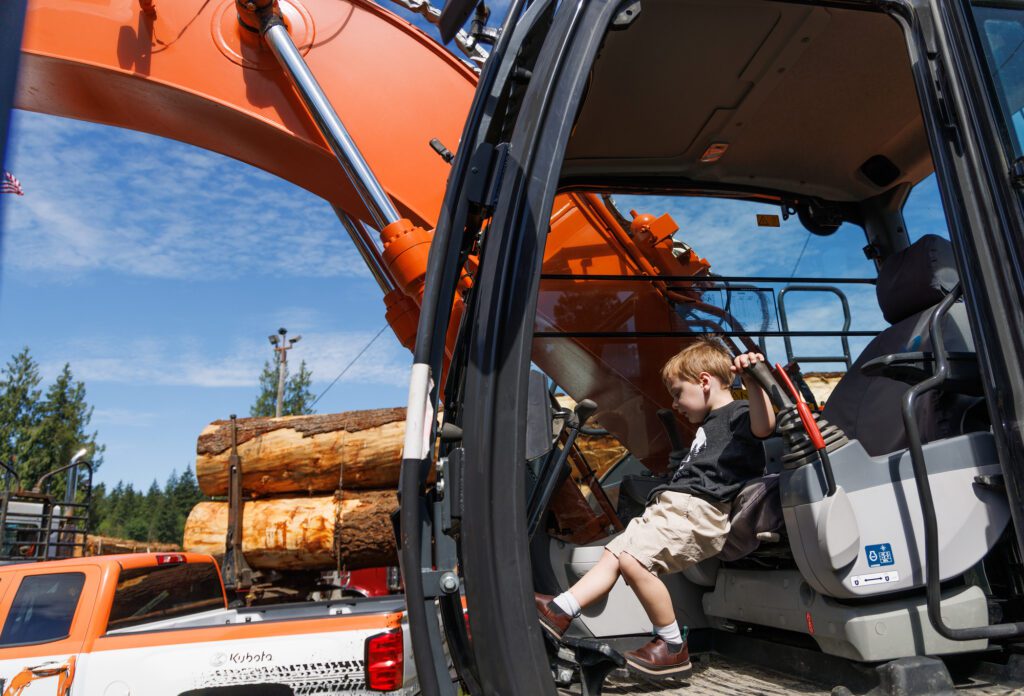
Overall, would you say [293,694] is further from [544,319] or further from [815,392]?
[815,392]

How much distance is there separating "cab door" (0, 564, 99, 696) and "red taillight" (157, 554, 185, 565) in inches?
20.8

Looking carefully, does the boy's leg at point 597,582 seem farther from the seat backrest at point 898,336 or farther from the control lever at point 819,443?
the seat backrest at point 898,336

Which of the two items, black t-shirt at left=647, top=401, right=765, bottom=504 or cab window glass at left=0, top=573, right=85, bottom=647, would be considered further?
cab window glass at left=0, top=573, right=85, bottom=647

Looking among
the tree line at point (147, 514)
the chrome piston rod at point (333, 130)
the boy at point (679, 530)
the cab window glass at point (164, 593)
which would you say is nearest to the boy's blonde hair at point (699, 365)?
the boy at point (679, 530)

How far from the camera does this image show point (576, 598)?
2111mm

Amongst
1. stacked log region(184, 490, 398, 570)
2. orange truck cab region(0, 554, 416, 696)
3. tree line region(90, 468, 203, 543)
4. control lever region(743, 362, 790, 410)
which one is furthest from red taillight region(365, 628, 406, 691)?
tree line region(90, 468, 203, 543)

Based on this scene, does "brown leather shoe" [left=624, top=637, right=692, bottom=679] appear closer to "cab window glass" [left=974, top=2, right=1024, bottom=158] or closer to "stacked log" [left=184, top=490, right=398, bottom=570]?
"cab window glass" [left=974, top=2, right=1024, bottom=158]

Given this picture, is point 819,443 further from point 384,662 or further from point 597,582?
point 384,662

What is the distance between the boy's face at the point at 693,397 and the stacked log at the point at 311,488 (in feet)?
17.3

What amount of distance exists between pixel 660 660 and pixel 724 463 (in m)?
0.62

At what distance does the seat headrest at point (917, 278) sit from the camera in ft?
8.41

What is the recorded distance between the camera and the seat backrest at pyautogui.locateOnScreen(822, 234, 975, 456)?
2.44 metres

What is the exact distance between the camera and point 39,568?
13.7 ft

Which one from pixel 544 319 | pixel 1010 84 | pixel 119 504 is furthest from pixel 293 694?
pixel 119 504
